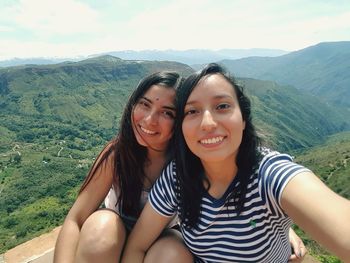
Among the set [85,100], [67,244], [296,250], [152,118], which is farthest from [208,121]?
[85,100]

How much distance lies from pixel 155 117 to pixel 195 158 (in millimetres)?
624

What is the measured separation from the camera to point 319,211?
2148 mm

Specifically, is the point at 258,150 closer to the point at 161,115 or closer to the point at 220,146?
the point at 220,146

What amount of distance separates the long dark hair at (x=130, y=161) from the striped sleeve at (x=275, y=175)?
4.48ft

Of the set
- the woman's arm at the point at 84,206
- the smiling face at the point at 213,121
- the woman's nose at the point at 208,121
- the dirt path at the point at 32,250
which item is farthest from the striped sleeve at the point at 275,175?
the dirt path at the point at 32,250

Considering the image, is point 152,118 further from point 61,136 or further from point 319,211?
point 61,136

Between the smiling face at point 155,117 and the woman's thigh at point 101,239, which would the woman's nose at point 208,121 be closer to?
the smiling face at point 155,117

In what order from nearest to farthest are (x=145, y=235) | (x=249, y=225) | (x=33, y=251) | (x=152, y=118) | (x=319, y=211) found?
(x=319, y=211), (x=249, y=225), (x=145, y=235), (x=152, y=118), (x=33, y=251)

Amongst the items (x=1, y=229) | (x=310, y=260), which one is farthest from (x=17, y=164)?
(x=310, y=260)

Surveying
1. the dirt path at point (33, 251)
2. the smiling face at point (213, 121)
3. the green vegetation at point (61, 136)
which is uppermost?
the smiling face at point (213, 121)

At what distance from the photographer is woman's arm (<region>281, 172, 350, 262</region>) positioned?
2.05 meters

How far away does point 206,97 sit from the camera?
295cm

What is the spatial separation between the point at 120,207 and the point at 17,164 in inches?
4055

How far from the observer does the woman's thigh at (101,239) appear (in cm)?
320
